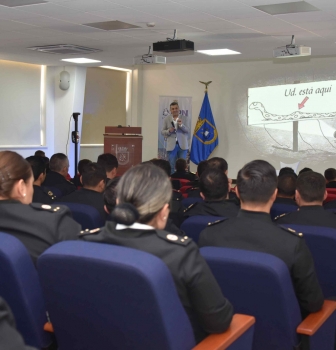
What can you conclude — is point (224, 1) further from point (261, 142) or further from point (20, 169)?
point (261, 142)

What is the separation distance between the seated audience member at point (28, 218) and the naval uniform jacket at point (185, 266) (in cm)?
53

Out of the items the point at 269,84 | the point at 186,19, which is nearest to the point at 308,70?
the point at 269,84

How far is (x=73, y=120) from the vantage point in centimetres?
1169

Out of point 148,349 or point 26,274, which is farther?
point 26,274

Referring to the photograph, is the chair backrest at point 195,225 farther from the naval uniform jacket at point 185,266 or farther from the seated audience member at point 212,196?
the naval uniform jacket at point 185,266

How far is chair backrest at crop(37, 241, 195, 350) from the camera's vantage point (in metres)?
1.58

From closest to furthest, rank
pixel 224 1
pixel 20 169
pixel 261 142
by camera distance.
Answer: pixel 20 169, pixel 224 1, pixel 261 142

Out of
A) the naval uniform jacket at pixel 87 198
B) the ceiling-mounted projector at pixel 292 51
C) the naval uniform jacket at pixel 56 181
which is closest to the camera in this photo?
the naval uniform jacket at pixel 87 198

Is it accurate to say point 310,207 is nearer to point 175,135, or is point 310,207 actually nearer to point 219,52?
point 219,52

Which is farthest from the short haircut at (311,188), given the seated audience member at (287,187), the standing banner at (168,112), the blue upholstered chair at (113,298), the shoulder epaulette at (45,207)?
the standing banner at (168,112)

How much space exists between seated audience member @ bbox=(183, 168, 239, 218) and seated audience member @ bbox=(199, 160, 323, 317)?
3.39 ft

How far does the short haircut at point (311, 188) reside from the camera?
11.0 ft

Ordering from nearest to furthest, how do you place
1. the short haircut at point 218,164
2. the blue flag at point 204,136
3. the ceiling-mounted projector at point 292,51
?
the short haircut at point 218,164
the ceiling-mounted projector at point 292,51
the blue flag at point 204,136

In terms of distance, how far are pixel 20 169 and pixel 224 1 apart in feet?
12.8
